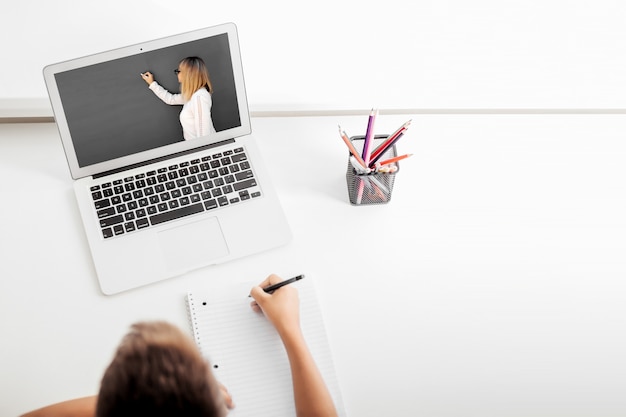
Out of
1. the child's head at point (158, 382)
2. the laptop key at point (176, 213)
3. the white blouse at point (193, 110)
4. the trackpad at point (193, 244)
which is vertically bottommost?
the child's head at point (158, 382)

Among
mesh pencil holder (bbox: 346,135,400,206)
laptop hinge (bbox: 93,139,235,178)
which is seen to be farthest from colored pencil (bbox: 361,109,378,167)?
laptop hinge (bbox: 93,139,235,178)

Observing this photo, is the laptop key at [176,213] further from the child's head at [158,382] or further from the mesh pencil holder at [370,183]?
the child's head at [158,382]

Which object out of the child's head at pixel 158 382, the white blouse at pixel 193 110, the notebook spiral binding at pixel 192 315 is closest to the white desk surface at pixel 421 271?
the notebook spiral binding at pixel 192 315

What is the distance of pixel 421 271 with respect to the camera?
89 centimetres

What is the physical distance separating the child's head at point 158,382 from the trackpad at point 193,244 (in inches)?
13.9

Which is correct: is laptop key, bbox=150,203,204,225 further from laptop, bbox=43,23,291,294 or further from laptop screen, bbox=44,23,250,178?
laptop screen, bbox=44,23,250,178

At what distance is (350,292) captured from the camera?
860 mm

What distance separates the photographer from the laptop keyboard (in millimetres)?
877

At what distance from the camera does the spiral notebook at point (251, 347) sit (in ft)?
2.54

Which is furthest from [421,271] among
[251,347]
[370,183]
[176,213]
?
[176,213]

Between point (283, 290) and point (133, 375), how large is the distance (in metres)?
0.36

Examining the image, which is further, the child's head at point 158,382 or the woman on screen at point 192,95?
the woman on screen at point 192,95

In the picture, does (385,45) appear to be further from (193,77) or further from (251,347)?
(251,347)

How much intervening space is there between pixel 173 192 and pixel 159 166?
58 millimetres
